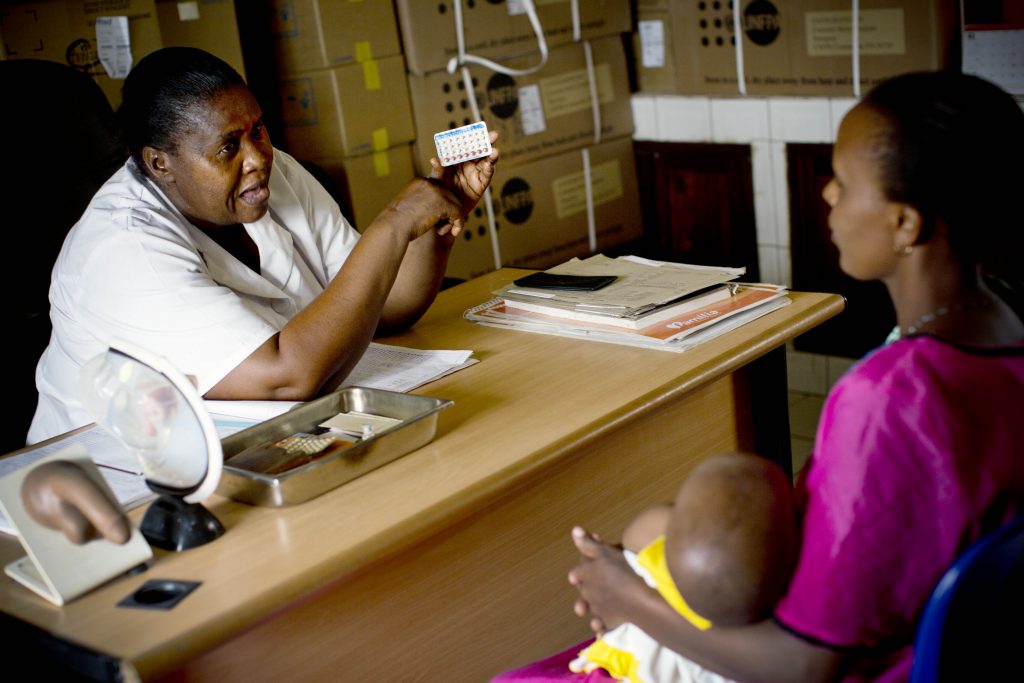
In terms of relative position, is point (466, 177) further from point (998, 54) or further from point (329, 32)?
point (998, 54)

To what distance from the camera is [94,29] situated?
8.44ft

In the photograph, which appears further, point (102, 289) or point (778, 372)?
point (778, 372)

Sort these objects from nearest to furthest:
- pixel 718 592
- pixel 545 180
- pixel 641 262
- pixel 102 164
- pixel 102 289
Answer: pixel 718 592
pixel 102 289
pixel 641 262
pixel 102 164
pixel 545 180

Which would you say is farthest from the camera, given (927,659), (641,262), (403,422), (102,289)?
(641,262)

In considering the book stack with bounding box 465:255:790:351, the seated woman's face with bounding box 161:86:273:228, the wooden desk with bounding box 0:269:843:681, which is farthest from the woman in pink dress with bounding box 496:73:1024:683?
the seated woman's face with bounding box 161:86:273:228

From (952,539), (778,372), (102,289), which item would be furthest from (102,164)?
(952,539)

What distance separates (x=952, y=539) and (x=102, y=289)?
4.08ft

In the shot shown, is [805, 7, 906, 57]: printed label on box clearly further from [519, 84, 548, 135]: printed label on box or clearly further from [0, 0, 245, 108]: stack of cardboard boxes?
[0, 0, 245, 108]: stack of cardboard boxes

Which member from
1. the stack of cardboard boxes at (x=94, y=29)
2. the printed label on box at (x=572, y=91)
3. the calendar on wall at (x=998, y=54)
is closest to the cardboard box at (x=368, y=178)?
the stack of cardboard boxes at (x=94, y=29)

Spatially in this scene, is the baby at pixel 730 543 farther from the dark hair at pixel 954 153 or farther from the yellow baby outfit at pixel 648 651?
the dark hair at pixel 954 153

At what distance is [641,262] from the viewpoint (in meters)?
1.97

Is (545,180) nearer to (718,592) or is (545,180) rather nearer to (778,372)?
(778,372)

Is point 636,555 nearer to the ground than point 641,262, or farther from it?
nearer to the ground

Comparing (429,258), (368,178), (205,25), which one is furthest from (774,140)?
(429,258)
